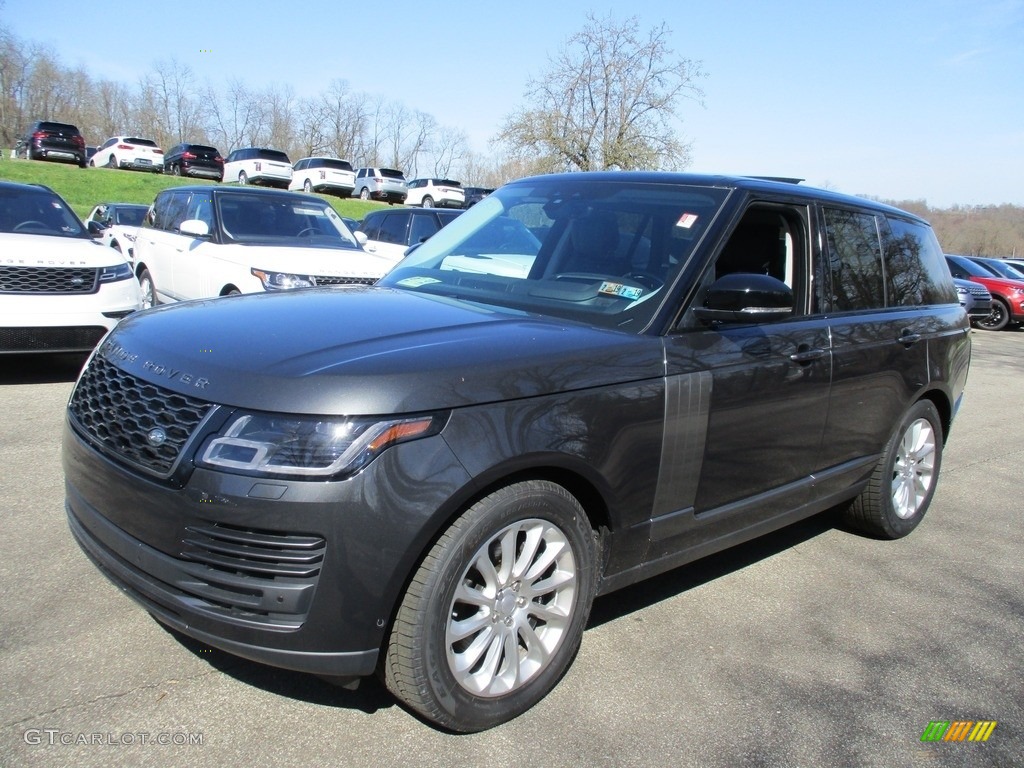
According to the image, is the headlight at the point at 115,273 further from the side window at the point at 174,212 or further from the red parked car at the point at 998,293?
the red parked car at the point at 998,293

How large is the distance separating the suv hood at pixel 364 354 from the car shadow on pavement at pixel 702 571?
124 cm

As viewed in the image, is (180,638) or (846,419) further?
(846,419)

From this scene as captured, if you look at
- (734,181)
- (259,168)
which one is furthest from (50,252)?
(259,168)

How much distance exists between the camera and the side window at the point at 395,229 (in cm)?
1385

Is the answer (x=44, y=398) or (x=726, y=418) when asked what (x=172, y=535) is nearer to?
(x=726, y=418)

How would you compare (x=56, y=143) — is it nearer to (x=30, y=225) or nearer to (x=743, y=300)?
(x=30, y=225)

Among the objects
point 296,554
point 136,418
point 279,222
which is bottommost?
point 296,554

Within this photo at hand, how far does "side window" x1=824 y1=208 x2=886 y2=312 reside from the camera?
13.6 ft

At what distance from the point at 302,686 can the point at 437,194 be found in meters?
36.6

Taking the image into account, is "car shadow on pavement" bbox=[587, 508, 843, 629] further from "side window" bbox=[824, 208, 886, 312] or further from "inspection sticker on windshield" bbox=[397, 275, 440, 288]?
"inspection sticker on windshield" bbox=[397, 275, 440, 288]

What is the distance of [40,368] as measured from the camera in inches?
320

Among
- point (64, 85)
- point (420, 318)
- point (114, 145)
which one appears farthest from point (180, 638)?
point (64, 85)

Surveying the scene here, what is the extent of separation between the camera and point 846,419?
160 inches

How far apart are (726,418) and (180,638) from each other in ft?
7.38
